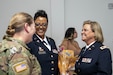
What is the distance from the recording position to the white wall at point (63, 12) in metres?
4.02

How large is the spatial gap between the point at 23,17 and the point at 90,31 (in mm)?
A: 991

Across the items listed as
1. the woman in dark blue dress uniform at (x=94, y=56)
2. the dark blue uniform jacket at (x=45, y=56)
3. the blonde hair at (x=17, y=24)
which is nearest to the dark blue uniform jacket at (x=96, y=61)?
the woman in dark blue dress uniform at (x=94, y=56)

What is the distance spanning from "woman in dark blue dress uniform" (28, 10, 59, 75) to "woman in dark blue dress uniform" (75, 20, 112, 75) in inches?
10.6

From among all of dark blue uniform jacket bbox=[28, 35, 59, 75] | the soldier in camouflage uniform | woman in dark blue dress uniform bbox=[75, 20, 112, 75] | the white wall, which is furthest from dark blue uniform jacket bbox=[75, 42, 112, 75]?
the white wall

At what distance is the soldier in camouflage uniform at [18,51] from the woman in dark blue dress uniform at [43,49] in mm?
698

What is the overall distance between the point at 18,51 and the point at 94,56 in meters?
1.01

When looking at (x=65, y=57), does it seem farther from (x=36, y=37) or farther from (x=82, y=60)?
(x=36, y=37)

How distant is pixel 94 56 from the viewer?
7.73 ft

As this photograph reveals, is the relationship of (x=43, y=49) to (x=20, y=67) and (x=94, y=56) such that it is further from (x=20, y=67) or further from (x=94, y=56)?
(x=20, y=67)

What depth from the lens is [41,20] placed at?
2570 millimetres

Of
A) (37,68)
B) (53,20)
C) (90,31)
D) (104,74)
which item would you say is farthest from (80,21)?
(37,68)

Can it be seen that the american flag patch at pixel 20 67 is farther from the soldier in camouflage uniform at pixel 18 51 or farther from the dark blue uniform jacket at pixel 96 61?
the dark blue uniform jacket at pixel 96 61

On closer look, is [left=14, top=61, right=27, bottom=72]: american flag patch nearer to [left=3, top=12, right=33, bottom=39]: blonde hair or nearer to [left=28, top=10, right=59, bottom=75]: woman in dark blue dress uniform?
[left=3, top=12, right=33, bottom=39]: blonde hair

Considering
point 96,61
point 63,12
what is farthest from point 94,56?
point 63,12
